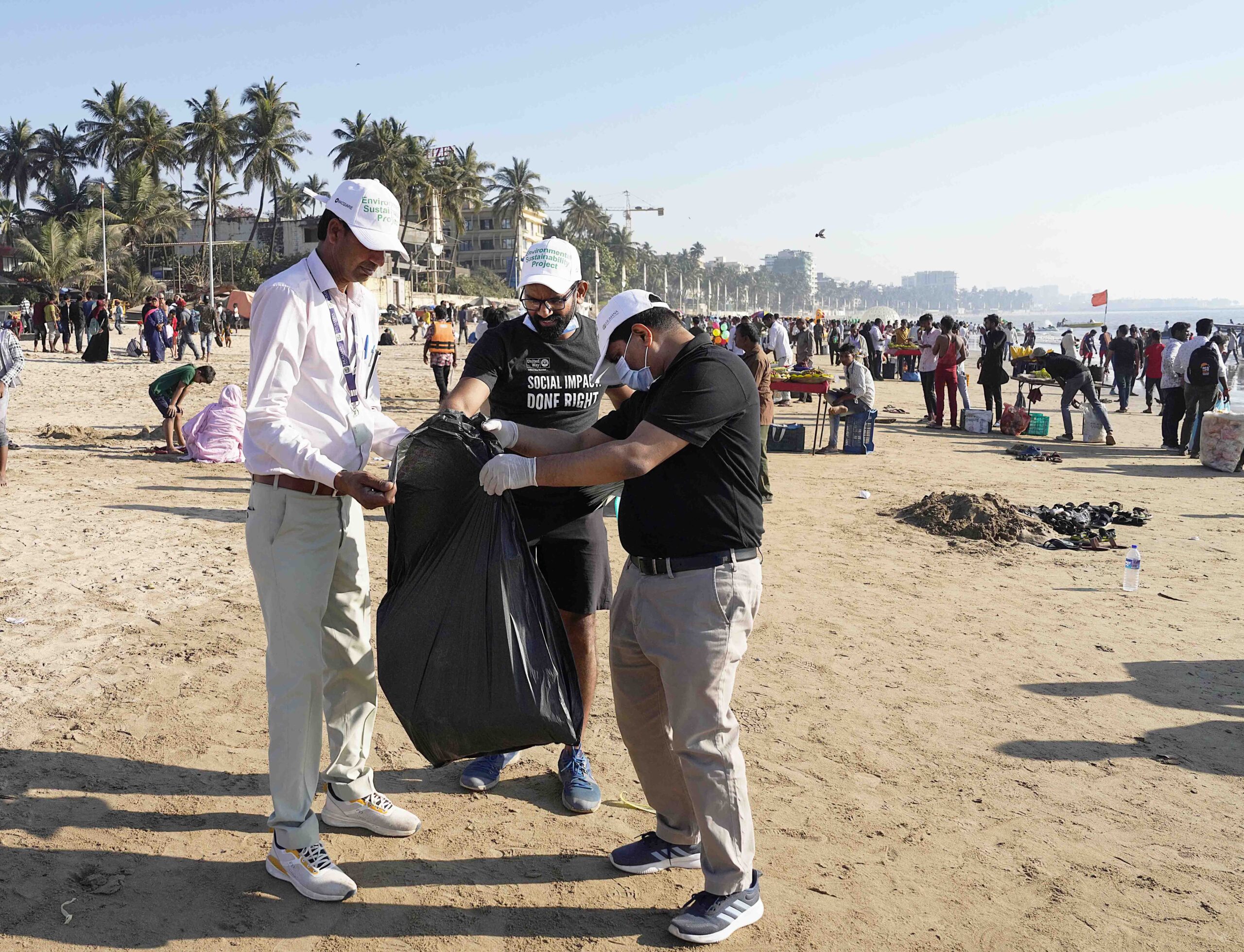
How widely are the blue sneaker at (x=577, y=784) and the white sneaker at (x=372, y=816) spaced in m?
0.60

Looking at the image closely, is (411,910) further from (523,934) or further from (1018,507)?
(1018,507)

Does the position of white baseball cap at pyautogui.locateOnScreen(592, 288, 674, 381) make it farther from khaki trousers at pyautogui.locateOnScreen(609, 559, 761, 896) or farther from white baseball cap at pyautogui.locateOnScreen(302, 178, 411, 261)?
khaki trousers at pyautogui.locateOnScreen(609, 559, 761, 896)

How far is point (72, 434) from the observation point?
42.3 feet

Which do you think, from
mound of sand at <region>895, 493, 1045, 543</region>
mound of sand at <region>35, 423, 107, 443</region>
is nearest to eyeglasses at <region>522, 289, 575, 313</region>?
mound of sand at <region>895, 493, 1045, 543</region>

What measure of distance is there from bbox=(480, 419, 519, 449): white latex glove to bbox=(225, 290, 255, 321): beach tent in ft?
121

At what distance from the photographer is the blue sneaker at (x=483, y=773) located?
397 centimetres

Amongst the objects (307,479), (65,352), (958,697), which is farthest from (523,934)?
(65,352)

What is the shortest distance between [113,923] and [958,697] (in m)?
3.99

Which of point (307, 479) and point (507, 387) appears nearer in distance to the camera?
point (307, 479)

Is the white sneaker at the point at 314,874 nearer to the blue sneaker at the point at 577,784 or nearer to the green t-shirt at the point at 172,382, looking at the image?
the blue sneaker at the point at 577,784

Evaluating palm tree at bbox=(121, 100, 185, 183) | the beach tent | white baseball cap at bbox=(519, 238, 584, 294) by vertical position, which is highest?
palm tree at bbox=(121, 100, 185, 183)

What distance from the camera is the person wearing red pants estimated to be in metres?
16.6

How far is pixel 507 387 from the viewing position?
156 inches

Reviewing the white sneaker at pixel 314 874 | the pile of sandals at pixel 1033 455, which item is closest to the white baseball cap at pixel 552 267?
the white sneaker at pixel 314 874
